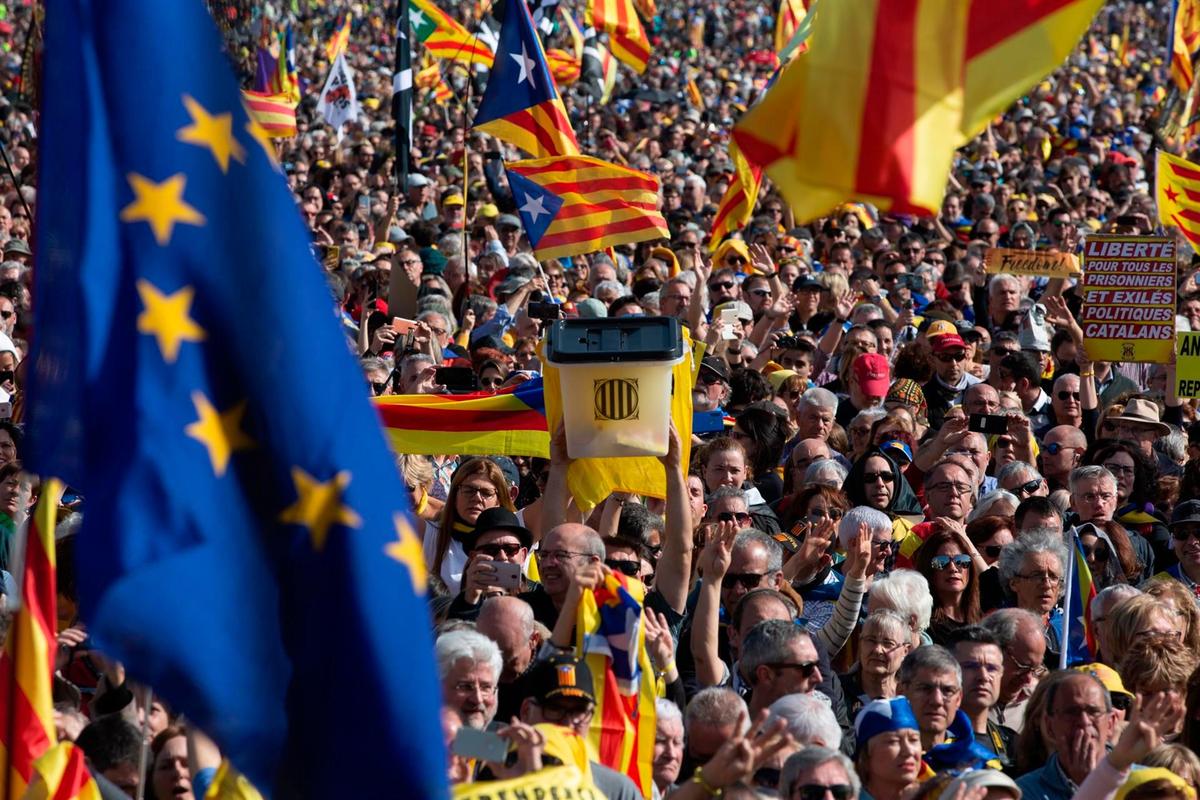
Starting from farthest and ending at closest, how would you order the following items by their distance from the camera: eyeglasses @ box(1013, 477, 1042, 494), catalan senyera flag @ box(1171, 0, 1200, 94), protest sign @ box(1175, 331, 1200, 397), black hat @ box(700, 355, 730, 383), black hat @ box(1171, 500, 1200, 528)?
catalan senyera flag @ box(1171, 0, 1200, 94), protest sign @ box(1175, 331, 1200, 397), black hat @ box(700, 355, 730, 383), eyeglasses @ box(1013, 477, 1042, 494), black hat @ box(1171, 500, 1200, 528)

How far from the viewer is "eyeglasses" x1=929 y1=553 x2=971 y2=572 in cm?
765

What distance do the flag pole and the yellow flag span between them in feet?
4.61

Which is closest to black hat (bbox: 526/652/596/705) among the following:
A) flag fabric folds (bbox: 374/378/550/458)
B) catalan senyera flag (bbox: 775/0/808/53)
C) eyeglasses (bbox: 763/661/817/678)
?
eyeglasses (bbox: 763/661/817/678)

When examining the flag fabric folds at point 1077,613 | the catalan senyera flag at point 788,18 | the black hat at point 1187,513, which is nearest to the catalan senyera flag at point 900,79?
the flag fabric folds at point 1077,613

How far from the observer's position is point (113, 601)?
330 centimetres

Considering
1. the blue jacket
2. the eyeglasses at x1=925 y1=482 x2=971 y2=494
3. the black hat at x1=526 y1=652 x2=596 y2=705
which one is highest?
the black hat at x1=526 y1=652 x2=596 y2=705

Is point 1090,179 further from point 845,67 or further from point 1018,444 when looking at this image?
point 845,67

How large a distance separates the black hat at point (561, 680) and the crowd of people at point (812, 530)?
13 mm

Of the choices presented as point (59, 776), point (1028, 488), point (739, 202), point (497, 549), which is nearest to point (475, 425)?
point (497, 549)

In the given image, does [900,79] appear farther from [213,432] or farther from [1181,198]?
[1181,198]

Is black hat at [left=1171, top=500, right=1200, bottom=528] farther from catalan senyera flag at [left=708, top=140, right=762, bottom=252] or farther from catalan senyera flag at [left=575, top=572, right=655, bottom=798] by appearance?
catalan senyera flag at [left=708, top=140, right=762, bottom=252]

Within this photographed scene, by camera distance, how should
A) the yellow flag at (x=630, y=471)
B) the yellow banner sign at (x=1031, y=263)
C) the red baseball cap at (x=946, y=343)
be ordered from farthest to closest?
the yellow banner sign at (x=1031, y=263)
the red baseball cap at (x=946, y=343)
the yellow flag at (x=630, y=471)

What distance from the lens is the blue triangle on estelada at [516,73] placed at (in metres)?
13.3

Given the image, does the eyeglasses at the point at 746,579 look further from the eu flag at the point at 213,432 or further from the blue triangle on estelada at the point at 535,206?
the blue triangle on estelada at the point at 535,206
